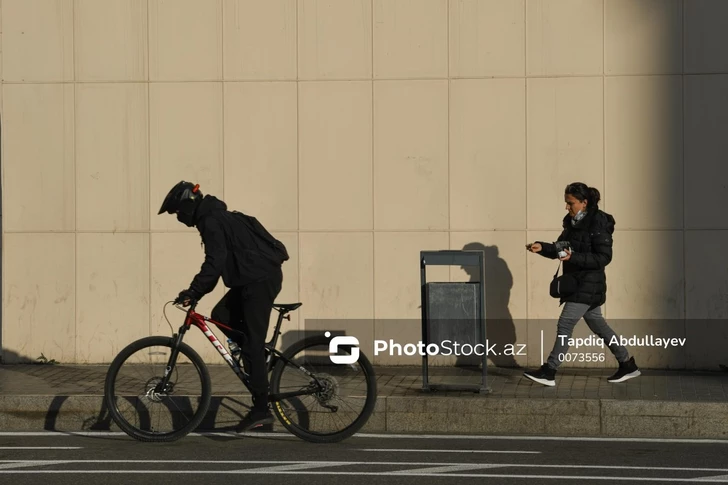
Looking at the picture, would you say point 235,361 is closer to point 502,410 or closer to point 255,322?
point 255,322

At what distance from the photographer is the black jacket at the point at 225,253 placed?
28.9 feet

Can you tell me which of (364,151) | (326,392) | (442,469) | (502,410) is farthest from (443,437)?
(364,151)

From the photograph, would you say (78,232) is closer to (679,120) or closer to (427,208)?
(427,208)

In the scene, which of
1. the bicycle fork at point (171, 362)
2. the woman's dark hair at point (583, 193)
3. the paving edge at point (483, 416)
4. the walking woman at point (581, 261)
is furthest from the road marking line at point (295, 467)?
the woman's dark hair at point (583, 193)

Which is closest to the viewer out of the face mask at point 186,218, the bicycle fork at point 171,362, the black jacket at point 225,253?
the black jacket at point 225,253

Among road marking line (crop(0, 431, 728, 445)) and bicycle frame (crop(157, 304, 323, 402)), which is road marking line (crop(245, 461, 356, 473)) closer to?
bicycle frame (crop(157, 304, 323, 402))

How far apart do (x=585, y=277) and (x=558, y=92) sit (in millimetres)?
2242

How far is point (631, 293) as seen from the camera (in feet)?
40.4

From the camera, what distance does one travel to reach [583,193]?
1090cm

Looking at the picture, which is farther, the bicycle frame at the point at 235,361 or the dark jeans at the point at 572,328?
the dark jeans at the point at 572,328

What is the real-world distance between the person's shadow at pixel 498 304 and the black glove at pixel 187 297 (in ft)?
13.7

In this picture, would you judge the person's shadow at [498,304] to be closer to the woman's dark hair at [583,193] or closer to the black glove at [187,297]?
the woman's dark hair at [583,193]

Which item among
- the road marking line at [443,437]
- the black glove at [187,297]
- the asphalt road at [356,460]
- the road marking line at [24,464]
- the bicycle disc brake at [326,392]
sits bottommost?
the road marking line at [443,437]

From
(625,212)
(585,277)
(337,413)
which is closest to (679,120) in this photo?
(625,212)
